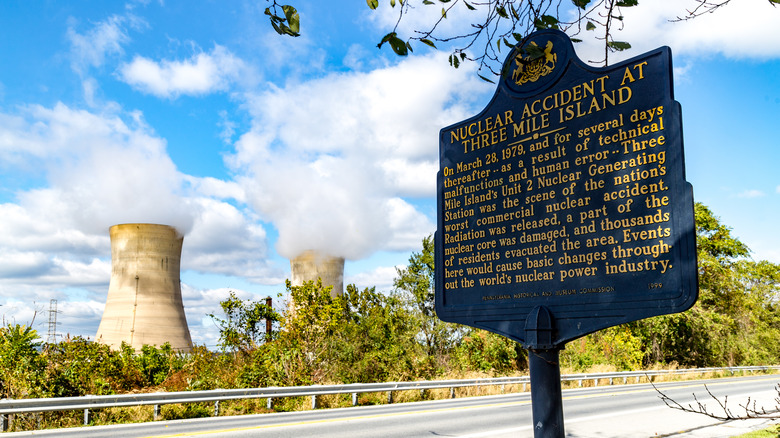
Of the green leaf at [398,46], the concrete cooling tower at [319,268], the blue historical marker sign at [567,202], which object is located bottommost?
the blue historical marker sign at [567,202]

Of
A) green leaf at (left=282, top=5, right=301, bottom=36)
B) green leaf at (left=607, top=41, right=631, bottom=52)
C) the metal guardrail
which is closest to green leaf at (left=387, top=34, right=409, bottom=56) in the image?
green leaf at (left=282, top=5, right=301, bottom=36)

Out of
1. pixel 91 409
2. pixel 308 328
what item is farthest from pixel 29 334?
pixel 308 328

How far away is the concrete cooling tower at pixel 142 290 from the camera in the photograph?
35094 mm

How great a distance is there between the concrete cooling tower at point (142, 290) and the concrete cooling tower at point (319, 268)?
937cm

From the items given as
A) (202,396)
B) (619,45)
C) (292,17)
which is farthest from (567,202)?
(202,396)

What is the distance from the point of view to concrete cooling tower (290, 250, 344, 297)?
43.8 meters

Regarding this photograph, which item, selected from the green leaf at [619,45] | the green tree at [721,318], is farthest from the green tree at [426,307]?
the green leaf at [619,45]

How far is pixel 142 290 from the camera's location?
35.1 m

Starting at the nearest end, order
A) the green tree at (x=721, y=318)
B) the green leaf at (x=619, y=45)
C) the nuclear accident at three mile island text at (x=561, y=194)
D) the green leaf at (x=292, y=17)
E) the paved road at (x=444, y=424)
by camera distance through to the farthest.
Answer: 1. the green leaf at (x=292, y=17)
2. the green leaf at (x=619, y=45)
3. the nuclear accident at three mile island text at (x=561, y=194)
4. the paved road at (x=444, y=424)
5. the green tree at (x=721, y=318)

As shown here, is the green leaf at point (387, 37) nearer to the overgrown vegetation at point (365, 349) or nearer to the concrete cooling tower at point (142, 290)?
the overgrown vegetation at point (365, 349)

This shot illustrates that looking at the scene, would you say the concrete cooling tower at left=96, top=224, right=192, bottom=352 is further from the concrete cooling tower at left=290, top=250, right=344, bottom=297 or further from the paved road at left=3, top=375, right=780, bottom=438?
the paved road at left=3, top=375, right=780, bottom=438

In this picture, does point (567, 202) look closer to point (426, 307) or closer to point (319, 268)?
point (426, 307)

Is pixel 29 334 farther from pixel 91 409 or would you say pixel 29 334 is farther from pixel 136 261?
pixel 136 261

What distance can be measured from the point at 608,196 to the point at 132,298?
3533 cm
